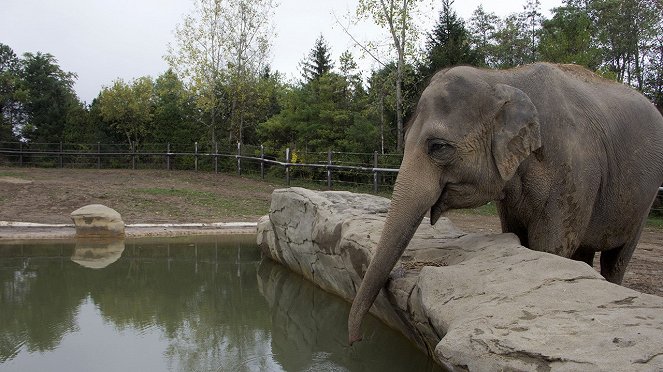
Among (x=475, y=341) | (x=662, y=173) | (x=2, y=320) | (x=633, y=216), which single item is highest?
(x=662, y=173)

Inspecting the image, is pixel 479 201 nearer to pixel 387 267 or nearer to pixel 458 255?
pixel 458 255

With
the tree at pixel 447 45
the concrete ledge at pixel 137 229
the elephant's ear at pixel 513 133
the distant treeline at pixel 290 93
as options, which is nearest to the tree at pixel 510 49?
the distant treeline at pixel 290 93

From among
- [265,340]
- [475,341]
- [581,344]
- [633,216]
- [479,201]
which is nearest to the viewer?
[581,344]

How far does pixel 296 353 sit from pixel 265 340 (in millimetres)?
408

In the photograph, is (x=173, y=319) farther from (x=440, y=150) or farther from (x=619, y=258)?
(x=619, y=258)

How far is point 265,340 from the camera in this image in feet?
16.0

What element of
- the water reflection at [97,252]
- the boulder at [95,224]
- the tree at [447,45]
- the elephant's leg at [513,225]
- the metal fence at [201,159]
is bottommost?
the water reflection at [97,252]

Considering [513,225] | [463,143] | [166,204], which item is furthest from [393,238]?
[166,204]

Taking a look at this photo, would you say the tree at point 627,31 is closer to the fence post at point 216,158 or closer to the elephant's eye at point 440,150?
the fence post at point 216,158

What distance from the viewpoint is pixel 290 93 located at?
25781mm

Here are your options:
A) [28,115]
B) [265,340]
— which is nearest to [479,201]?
[265,340]

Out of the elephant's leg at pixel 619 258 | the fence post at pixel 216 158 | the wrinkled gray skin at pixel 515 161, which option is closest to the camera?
the wrinkled gray skin at pixel 515 161

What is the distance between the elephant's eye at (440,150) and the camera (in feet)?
11.9

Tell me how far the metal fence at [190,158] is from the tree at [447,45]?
4.11 meters
